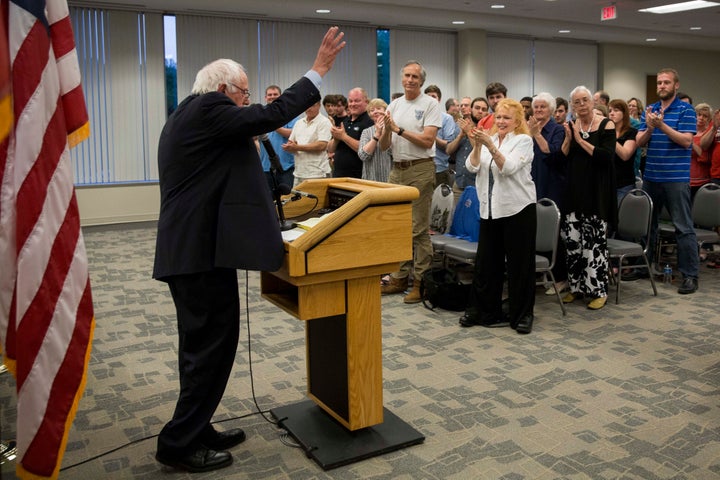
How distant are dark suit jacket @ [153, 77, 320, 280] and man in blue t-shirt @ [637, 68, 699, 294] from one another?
4.28 m

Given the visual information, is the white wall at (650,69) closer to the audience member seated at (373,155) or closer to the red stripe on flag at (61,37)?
the audience member seated at (373,155)

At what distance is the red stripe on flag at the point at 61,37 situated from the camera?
2.20 m

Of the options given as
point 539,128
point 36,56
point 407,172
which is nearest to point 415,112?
point 407,172

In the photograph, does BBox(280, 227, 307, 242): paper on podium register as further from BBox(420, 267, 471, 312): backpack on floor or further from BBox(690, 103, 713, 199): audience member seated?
BBox(690, 103, 713, 199): audience member seated

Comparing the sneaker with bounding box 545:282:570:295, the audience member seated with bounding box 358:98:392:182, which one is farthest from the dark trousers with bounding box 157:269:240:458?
the sneaker with bounding box 545:282:570:295

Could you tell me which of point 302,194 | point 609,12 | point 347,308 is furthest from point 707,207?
point 609,12

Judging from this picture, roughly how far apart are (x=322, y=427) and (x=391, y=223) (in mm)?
1039

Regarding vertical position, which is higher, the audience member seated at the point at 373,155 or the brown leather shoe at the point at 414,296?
the audience member seated at the point at 373,155

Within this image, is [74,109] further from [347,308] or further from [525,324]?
[525,324]

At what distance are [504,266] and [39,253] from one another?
3.46 metres

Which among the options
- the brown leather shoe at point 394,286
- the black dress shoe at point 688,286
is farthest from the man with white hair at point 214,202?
the black dress shoe at point 688,286

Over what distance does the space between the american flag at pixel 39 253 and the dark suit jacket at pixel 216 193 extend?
53 cm

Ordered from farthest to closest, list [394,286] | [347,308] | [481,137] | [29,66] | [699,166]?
1. [699,166]
2. [394,286]
3. [481,137]
4. [347,308]
5. [29,66]

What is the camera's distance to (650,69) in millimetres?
16047
